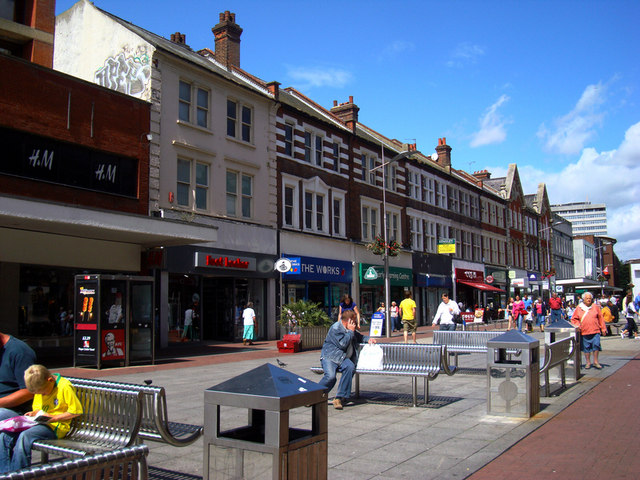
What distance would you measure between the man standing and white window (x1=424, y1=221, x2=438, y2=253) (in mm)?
37468

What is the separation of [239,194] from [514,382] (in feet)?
59.3

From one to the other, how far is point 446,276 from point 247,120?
22.5 metres

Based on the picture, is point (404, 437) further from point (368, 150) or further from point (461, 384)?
point (368, 150)

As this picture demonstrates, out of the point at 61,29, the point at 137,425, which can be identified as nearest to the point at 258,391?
the point at 137,425

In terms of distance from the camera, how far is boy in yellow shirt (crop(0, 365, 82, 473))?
16.2 feet

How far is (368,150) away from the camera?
35.2 meters

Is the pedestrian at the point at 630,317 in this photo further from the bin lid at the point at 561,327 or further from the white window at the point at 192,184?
the white window at the point at 192,184

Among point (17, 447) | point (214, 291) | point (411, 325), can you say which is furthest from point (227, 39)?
point (17, 447)

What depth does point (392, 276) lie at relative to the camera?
118ft

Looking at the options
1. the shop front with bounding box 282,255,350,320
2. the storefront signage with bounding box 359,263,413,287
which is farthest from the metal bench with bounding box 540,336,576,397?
the storefront signage with bounding box 359,263,413,287

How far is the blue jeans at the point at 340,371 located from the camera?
9258 mm

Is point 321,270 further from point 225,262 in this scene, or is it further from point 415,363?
point 415,363

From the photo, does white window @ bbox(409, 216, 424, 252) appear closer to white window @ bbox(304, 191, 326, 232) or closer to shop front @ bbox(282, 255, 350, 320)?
shop front @ bbox(282, 255, 350, 320)

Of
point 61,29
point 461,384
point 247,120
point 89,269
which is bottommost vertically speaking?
point 461,384
